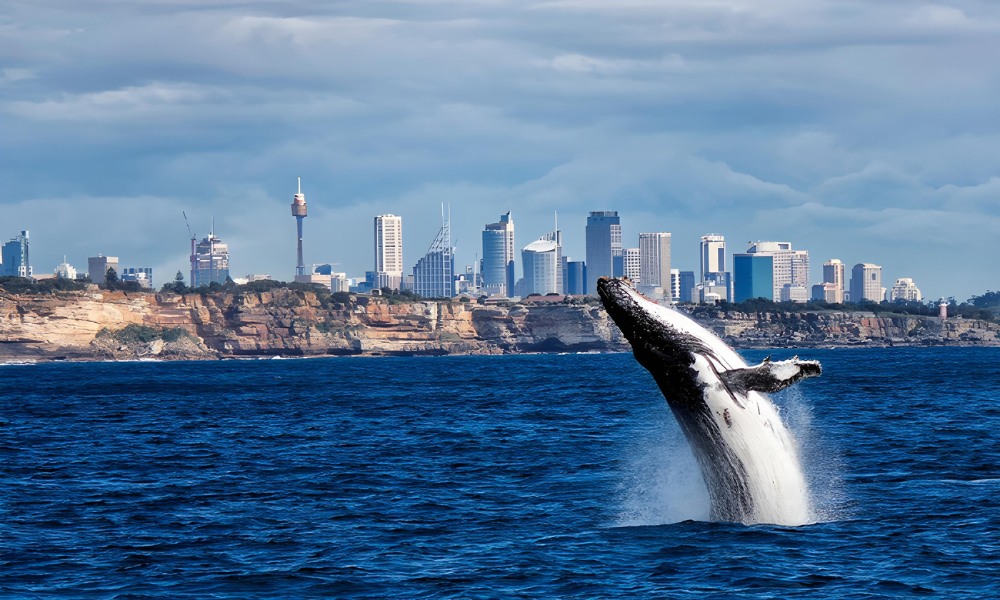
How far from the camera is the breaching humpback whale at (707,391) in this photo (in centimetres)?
1978


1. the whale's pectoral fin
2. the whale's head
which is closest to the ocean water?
the whale's pectoral fin

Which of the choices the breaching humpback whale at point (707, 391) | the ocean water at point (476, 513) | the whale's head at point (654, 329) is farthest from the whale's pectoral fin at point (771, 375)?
the ocean water at point (476, 513)

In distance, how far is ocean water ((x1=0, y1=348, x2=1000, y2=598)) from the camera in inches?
771

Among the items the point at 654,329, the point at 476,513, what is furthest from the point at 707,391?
the point at 476,513

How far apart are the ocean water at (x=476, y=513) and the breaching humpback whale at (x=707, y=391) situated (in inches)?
56.9

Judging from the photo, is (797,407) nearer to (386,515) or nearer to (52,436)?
(52,436)

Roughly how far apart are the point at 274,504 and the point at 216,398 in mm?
59474

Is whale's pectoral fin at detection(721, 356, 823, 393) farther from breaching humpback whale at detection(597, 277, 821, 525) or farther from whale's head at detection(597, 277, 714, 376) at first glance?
whale's head at detection(597, 277, 714, 376)

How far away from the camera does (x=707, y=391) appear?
1977 cm

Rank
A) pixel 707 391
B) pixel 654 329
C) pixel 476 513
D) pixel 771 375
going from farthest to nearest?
pixel 476 513
pixel 654 329
pixel 707 391
pixel 771 375

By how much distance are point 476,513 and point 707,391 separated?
27.1 ft

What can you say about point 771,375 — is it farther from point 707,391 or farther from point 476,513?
point 476,513

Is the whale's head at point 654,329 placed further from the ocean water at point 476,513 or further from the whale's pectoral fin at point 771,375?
the ocean water at point 476,513

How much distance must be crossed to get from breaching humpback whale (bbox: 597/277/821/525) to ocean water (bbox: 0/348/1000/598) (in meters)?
1.45
